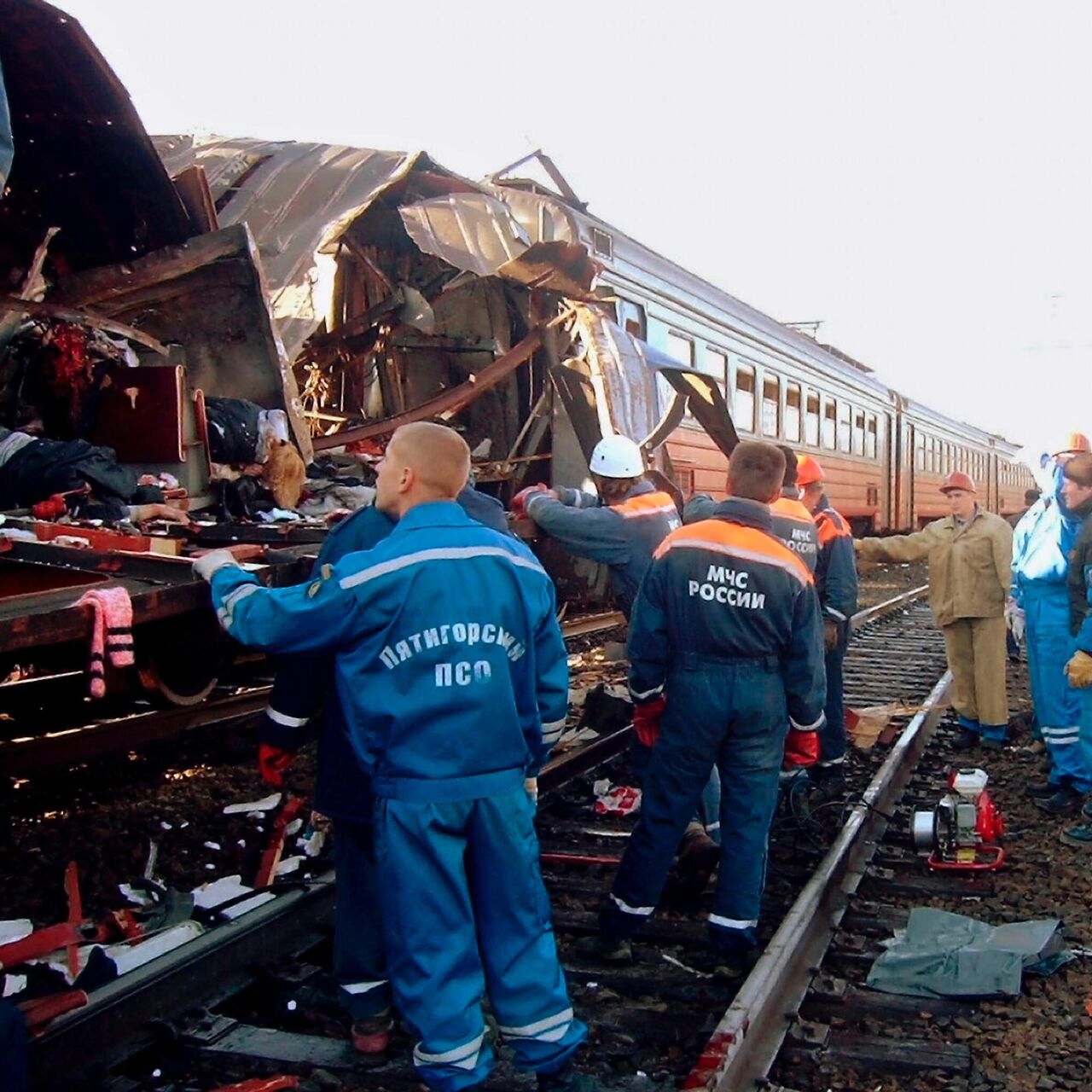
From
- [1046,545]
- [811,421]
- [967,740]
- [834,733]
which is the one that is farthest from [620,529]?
[811,421]

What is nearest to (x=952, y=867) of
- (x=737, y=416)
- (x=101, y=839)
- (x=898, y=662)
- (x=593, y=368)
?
(x=101, y=839)

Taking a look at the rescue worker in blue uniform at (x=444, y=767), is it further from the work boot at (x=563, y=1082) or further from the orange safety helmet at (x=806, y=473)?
the orange safety helmet at (x=806, y=473)

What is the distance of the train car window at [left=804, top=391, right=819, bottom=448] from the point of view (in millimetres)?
14180

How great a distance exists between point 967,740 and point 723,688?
12.5 ft

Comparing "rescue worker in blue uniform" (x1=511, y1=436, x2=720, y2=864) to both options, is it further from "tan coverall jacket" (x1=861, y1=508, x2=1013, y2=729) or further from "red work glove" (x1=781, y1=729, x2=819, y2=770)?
"tan coverall jacket" (x1=861, y1=508, x2=1013, y2=729)

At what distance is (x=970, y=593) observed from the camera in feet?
22.9

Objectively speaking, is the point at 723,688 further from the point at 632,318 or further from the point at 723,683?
the point at 632,318

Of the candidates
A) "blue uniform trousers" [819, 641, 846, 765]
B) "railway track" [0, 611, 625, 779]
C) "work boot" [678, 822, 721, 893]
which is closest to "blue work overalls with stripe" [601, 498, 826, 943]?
"work boot" [678, 822, 721, 893]

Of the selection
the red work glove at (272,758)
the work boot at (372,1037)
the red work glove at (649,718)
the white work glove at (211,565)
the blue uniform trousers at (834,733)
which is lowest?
the work boot at (372,1037)

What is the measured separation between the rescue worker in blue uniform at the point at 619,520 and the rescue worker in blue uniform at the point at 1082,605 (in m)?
1.90

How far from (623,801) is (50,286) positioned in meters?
3.92

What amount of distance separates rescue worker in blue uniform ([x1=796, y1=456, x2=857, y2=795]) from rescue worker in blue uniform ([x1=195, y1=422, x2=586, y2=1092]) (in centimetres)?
336

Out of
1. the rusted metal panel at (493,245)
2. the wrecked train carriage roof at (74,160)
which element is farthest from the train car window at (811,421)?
the wrecked train carriage roof at (74,160)

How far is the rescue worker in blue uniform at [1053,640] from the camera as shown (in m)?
5.85
